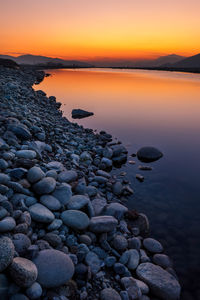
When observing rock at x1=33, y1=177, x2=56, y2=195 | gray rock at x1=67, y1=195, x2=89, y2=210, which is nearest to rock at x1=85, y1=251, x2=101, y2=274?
gray rock at x1=67, y1=195, x2=89, y2=210

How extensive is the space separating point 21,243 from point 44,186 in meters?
1.50

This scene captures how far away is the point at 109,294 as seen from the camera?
3213 mm

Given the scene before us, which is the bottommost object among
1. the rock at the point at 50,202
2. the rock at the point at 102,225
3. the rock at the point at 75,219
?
the rock at the point at 102,225

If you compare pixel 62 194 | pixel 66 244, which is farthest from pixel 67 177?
pixel 66 244

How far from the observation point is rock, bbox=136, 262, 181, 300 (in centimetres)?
371

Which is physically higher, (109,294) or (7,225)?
(7,225)

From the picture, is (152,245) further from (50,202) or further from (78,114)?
(78,114)

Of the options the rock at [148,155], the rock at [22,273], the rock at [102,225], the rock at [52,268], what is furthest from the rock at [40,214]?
the rock at [148,155]

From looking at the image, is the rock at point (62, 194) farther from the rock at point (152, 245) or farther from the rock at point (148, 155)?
the rock at point (148, 155)

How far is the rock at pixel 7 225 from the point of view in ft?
10.1

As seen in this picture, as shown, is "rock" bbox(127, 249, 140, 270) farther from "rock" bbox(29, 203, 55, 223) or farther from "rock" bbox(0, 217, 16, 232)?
"rock" bbox(0, 217, 16, 232)

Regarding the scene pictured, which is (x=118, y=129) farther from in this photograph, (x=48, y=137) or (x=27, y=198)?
(x=27, y=198)

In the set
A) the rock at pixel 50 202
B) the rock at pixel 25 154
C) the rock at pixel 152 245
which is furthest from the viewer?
the rock at pixel 25 154

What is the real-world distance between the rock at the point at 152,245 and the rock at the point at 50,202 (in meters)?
2.01
